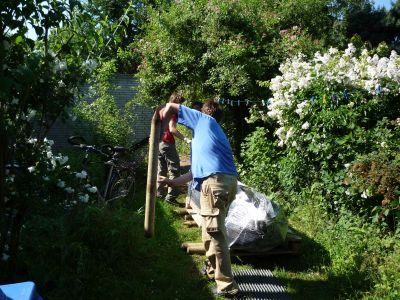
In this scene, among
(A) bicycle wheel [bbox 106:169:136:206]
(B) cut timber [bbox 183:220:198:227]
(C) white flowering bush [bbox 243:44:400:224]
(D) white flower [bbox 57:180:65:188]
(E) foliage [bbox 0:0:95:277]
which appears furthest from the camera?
(A) bicycle wheel [bbox 106:169:136:206]

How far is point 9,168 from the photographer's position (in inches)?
140

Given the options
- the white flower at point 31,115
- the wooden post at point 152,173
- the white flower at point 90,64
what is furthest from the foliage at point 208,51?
the white flower at point 31,115

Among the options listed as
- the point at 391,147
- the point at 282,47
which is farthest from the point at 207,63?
the point at 391,147

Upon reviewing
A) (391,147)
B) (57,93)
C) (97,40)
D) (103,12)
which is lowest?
(391,147)

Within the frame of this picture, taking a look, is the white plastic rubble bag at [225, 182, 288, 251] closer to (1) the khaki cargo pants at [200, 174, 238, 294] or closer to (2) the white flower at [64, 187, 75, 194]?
(1) the khaki cargo pants at [200, 174, 238, 294]

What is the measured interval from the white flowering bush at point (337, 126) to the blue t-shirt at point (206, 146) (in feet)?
6.12

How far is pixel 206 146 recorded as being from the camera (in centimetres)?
402

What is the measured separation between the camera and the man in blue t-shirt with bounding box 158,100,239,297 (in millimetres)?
4023

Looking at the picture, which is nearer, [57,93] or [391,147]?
[57,93]

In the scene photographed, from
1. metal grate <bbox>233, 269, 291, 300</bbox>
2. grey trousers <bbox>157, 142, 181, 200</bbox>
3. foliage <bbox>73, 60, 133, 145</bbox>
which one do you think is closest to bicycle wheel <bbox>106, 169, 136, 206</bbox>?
grey trousers <bbox>157, 142, 181, 200</bbox>

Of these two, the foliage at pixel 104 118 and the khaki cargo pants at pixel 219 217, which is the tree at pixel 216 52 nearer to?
the foliage at pixel 104 118

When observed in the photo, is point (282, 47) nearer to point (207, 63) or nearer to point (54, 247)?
point (207, 63)

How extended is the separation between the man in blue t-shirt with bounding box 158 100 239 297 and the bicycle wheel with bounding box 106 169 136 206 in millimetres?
2329

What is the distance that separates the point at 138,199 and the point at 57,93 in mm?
3960
